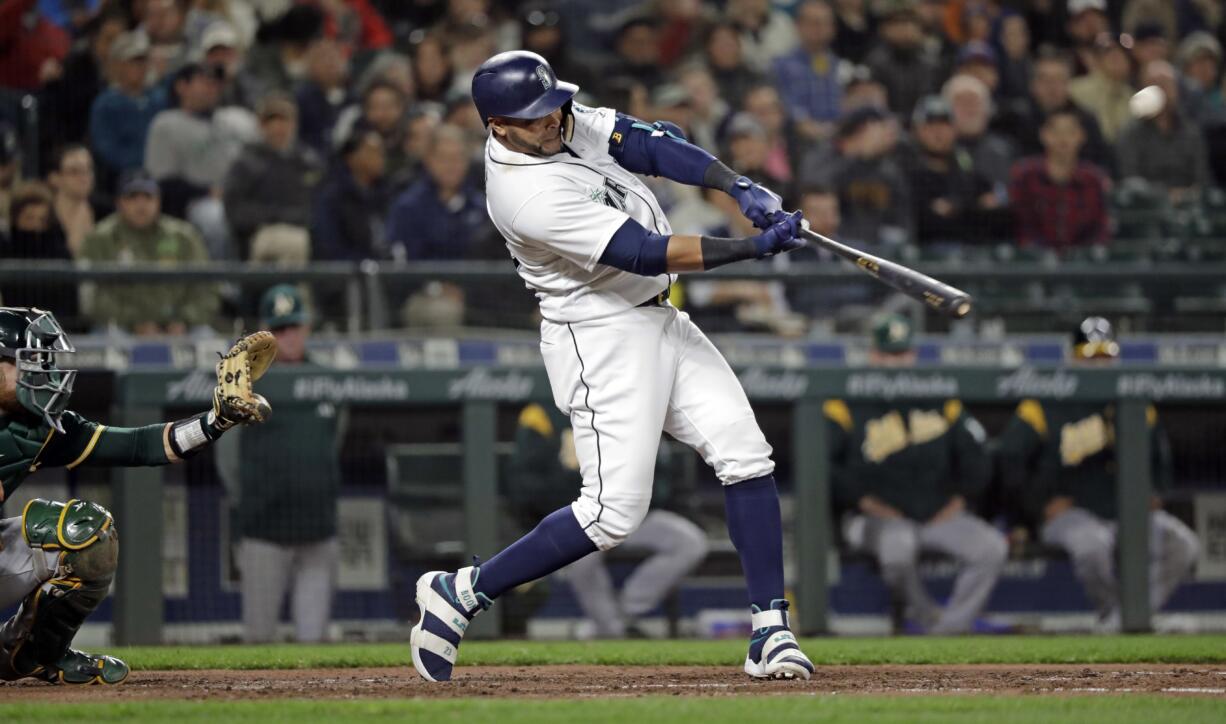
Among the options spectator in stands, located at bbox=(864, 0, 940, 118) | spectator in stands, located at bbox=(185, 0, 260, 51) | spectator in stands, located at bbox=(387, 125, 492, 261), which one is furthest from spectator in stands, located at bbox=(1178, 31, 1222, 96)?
spectator in stands, located at bbox=(185, 0, 260, 51)

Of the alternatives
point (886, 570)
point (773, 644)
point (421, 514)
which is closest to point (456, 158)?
point (421, 514)

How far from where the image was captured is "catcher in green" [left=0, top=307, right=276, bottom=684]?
423cm

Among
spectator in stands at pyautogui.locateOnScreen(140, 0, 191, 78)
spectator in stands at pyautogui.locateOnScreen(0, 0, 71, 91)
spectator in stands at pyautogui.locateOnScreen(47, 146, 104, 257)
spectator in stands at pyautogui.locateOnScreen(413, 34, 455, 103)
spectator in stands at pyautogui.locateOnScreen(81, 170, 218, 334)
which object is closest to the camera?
spectator in stands at pyautogui.locateOnScreen(81, 170, 218, 334)

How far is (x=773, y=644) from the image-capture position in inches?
170

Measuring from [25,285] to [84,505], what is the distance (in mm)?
3446

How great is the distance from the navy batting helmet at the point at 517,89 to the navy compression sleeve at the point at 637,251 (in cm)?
40

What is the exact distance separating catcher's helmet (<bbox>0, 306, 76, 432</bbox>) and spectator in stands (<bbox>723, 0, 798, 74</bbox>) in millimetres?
6684

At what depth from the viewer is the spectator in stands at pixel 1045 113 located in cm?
1003

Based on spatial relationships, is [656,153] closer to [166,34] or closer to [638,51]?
[166,34]

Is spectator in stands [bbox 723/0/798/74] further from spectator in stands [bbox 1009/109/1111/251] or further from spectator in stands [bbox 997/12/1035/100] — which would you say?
spectator in stands [bbox 1009/109/1111/251]

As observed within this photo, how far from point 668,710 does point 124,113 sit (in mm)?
6038

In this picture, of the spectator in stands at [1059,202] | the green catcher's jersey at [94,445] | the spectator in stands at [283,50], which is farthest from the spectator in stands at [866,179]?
the green catcher's jersey at [94,445]

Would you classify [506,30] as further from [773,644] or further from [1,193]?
[773,644]

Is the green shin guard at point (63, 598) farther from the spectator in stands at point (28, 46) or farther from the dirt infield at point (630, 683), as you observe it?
the spectator in stands at point (28, 46)
